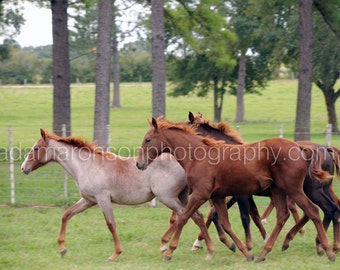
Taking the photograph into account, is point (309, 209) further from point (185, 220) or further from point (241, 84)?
point (241, 84)

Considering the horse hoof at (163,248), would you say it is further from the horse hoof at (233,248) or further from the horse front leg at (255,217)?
the horse front leg at (255,217)

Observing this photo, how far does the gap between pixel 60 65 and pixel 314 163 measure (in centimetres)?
→ 1011

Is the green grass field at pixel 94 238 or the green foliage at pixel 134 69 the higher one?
the green foliage at pixel 134 69

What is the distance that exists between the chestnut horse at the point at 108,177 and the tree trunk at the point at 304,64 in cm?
753

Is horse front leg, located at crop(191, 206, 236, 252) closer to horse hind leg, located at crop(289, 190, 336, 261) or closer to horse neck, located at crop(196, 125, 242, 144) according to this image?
horse neck, located at crop(196, 125, 242, 144)

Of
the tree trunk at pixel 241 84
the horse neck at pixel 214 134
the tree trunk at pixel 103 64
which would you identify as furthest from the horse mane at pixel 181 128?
the tree trunk at pixel 241 84

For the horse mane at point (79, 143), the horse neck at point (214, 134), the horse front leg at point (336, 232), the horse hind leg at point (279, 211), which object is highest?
the horse neck at point (214, 134)

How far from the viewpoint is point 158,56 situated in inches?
587

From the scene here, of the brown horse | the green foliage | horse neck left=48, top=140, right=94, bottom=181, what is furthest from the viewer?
the green foliage

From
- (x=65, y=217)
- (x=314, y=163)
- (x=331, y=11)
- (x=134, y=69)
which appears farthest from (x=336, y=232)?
(x=134, y=69)

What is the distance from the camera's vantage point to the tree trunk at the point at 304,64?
53.3ft

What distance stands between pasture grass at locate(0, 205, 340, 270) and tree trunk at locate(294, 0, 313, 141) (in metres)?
5.66

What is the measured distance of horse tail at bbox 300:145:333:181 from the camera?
8512 mm

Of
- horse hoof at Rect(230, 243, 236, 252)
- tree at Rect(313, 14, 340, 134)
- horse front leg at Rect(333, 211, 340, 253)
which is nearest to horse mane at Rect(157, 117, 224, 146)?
horse hoof at Rect(230, 243, 236, 252)
